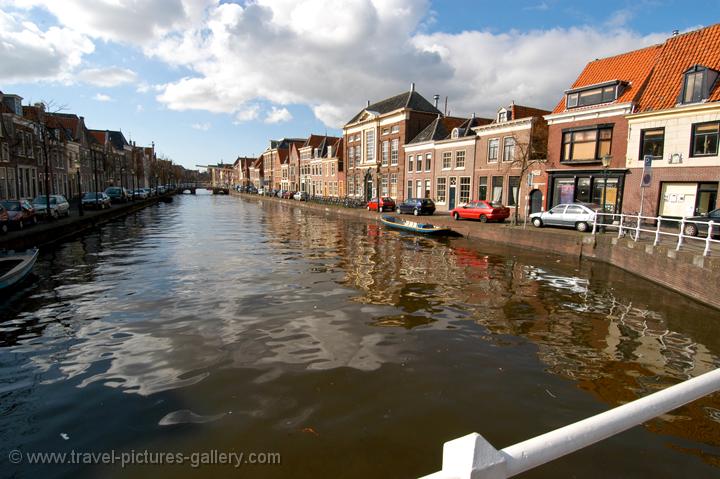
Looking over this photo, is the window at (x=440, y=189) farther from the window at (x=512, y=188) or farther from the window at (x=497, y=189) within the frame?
the window at (x=512, y=188)

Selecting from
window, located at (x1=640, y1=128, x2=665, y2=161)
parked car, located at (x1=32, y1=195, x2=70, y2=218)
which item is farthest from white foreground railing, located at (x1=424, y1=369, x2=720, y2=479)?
parked car, located at (x1=32, y1=195, x2=70, y2=218)

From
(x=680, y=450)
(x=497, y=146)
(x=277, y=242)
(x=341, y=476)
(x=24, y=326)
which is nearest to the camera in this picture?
(x=341, y=476)

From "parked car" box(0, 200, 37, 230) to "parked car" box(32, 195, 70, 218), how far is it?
2187mm

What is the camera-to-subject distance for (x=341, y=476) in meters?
4.87

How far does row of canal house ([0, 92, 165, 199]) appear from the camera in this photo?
1398 inches

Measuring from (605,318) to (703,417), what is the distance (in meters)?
4.94

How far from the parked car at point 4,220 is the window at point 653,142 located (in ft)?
113

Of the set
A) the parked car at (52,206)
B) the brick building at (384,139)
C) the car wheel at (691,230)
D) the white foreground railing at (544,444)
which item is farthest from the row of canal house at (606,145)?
the parked car at (52,206)

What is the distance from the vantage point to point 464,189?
39094mm

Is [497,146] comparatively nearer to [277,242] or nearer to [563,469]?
[277,242]

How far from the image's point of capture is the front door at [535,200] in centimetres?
3145

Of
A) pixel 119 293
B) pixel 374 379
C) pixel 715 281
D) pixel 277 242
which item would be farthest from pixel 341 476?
pixel 277 242

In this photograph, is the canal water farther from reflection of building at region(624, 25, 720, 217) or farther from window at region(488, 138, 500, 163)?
window at region(488, 138, 500, 163)

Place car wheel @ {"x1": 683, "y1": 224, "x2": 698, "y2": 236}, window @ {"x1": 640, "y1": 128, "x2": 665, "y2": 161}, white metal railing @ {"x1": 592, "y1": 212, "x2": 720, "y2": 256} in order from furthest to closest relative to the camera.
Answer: window @ {"x1": 640, "y1": 128, "x2": 665, "y2": 161}, car wheel @ {"x1": 683, "y1": 224, "x2": 698, "y2": 236}, white metal railing @ {"x1": 592, "y1": 212, "x2": 720, "y2": 256}
